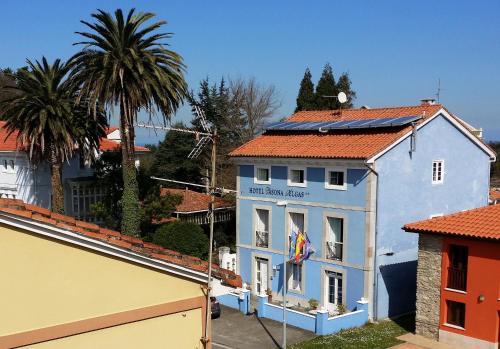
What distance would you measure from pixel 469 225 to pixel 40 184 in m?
26.8

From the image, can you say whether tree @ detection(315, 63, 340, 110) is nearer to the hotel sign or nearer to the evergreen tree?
the evergreen tree

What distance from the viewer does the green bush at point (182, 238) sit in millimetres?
32219

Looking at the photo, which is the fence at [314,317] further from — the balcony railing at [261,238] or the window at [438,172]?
the window at [438,172]

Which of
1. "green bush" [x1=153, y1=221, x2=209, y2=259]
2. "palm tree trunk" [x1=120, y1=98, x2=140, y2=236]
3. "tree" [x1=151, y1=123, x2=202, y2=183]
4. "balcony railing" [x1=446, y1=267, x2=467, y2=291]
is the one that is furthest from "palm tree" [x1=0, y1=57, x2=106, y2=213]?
"balcony railing" [x1=446, y1=267, x2=467, y2=291]

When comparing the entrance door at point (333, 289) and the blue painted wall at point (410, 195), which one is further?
the entrance door at point (333, 289)

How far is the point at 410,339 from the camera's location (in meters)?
22.6

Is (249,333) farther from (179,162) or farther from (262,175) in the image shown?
(179,162)

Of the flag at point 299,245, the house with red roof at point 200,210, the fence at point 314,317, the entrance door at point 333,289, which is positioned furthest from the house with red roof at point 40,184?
the entrance door at point 333,289

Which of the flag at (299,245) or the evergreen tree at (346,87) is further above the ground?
the evergreen tree at (346,87)

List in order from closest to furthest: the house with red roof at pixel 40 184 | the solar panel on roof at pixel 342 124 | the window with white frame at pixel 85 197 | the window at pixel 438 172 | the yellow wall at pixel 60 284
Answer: the yellow wall at pixel 60 284, the solar panel on roof at pixel 342 124, the window at pixel 438 172, the house with red roof at pixel 40 184, the window with white frame at pixel 85 197

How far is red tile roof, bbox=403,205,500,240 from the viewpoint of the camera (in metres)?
20.5

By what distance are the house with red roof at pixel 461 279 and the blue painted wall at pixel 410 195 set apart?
130 inches

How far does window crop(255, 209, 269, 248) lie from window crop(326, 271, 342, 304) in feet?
14.5

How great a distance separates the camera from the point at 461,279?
845 inches
